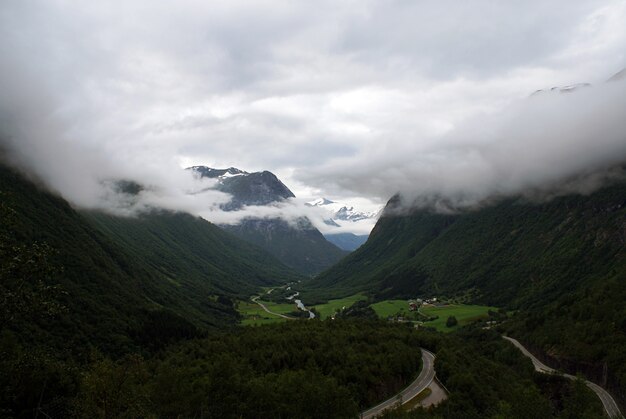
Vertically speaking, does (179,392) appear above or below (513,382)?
above

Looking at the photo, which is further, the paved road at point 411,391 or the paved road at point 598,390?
the paved road at point 598,390

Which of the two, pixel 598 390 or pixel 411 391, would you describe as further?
pixel 598 390

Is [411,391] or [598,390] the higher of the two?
[411,391]

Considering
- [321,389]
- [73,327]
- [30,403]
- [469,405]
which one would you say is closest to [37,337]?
[73,327]

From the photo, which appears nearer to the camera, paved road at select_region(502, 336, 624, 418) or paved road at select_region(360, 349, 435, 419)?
paved road at select_region(360, 349, 435, 419)

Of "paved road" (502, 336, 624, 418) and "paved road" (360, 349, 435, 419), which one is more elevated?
"paved road" (360, 349, 435, 419)

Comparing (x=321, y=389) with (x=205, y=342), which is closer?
(x=321, y=389)

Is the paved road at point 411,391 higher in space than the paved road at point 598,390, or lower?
higher

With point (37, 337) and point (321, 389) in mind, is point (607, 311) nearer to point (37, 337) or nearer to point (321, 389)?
point (321, 389)
